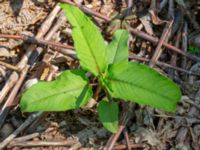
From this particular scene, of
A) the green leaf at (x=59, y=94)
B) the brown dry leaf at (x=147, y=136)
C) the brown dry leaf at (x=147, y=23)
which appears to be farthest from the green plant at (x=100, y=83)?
the brown dry leaf at (x=147, y=23)

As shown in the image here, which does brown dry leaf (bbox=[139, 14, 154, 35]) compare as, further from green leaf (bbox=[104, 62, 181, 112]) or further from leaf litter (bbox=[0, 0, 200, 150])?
green leaf (bbox=[104, 62, 181, 112])

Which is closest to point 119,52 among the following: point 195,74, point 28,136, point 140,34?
point 140,34

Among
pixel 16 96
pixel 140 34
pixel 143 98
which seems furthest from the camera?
pixel 140 34

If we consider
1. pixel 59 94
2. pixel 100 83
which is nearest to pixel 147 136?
pixel 100 83

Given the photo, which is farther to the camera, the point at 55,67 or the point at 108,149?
the point at 55,67

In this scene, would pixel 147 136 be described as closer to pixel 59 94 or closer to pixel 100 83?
pixel 100 83

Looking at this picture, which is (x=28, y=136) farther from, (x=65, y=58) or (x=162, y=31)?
(x=162, y=31)
